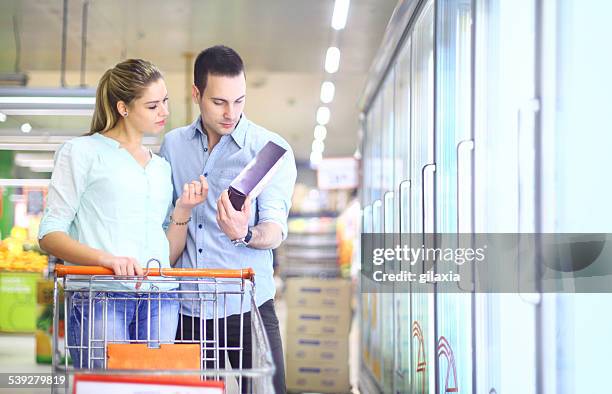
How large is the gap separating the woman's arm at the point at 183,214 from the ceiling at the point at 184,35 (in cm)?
311

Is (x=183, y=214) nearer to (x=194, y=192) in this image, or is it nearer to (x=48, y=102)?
(x=194, y=192)

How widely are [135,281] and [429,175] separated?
65.9 inches

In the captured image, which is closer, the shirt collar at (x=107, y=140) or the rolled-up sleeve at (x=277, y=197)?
the shirt collar at (x=107, y=140)

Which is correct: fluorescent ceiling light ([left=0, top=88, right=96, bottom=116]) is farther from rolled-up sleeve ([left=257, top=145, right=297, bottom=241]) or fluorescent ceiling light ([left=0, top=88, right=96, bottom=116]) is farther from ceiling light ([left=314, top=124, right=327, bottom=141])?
ceiling light ([left=314, top=124, right=327, bottom=141])

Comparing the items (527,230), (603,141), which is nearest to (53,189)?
(527,230)

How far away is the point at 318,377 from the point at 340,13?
3172 mm

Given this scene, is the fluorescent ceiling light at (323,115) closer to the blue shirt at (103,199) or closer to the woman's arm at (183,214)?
the woman's arm at (183,214)

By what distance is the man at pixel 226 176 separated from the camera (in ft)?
9.34

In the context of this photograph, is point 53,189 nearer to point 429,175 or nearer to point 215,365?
point 215,365

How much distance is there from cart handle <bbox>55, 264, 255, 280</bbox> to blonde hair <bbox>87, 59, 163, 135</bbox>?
592 mm

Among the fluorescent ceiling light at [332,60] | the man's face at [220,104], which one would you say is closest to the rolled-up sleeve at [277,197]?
the man's face at [220,104]

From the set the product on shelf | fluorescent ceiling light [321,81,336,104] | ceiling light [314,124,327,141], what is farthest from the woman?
ceiling light [314,124,327,141]

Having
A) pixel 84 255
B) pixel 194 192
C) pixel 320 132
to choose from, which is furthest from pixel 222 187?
pixel 320 132

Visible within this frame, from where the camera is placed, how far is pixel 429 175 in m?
3.56
